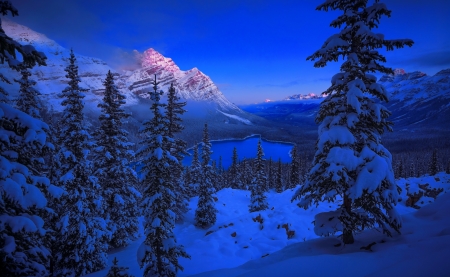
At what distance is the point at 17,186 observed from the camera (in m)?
5.04

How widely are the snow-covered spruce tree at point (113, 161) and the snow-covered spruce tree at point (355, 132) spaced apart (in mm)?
14431

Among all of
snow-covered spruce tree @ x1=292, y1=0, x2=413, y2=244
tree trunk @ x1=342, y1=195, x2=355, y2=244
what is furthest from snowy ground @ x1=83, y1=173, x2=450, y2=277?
snow-covered spruce tree @ x1=292, y1=0, x2=413, y2=244

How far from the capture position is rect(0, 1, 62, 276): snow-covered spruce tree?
192 inches

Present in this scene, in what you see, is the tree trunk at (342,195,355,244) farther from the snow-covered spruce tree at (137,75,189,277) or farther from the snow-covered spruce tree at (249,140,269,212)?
the snow-covered spruce tree at (249,140,269,212)

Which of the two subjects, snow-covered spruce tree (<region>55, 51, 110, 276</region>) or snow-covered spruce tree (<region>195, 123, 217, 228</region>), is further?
snow-covered spruce tree (<region>195, 123, 217, 228</region>)

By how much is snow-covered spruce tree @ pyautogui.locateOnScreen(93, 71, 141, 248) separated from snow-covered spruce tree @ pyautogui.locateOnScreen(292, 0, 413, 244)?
1443 centimetres

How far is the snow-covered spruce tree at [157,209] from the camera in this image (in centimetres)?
1048

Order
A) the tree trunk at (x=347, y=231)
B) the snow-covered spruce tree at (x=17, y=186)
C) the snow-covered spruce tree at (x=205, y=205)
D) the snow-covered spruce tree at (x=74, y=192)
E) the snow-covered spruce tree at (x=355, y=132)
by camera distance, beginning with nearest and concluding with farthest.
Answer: the snow-covered spruce tree at (x=17, y=186) < the snow-covered spruce tree at (x=355, y=132) < the tree trunk at (x=347, y=231) < the snow-covered spruce tree at (x=74, y=192) < the snow-covered spruce tree at (x=205, y=205)

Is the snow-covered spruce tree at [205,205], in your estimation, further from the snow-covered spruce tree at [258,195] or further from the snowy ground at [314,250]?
the snowy ground at [314,250]

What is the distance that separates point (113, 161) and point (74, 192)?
12.9 feet

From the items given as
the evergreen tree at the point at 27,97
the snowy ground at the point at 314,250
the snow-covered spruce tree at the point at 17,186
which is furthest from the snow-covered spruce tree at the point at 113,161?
the snow-covered spruce tree at the point at 17,186

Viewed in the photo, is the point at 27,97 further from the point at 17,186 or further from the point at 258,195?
the point at 258,195

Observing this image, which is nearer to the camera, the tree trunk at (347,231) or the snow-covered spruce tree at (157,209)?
the tree trunk at (347,231)

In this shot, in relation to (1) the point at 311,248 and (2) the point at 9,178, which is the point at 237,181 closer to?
(1) the point at 311,248
